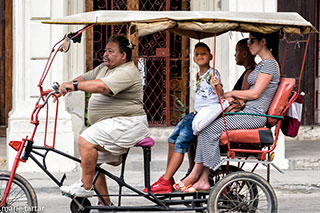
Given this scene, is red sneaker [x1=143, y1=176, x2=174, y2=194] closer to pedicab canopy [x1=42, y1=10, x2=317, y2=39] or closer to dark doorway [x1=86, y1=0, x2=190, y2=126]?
pedicab canopy [x1=42, y1=10, x2=317, y2=39]

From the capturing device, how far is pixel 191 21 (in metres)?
5.22

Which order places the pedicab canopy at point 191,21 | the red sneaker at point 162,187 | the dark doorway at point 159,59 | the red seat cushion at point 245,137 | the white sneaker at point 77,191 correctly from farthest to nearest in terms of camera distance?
the dark doorway at point 159,59
the red sneaker at point 162,187
the red seat cushion at point 245,137
the white sneaker at point 77,191
the pedicab canopy at point 191,21

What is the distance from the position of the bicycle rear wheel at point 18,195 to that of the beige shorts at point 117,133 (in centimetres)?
61

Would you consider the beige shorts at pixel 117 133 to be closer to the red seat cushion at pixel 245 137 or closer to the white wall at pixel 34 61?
the red seat cushion at pixel 245 137

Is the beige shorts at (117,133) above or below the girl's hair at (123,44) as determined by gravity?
below

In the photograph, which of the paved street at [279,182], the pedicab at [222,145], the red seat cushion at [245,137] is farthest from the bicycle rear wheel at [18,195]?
the red seat cushion at [245,137]

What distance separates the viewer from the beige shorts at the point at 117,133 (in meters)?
5.41

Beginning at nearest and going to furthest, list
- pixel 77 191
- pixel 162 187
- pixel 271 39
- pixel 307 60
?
1. pixel 77 191
2. pixel 162 187
3. pixel 271 39
4. pixel 307 60

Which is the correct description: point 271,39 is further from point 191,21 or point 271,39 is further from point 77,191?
point 77,191

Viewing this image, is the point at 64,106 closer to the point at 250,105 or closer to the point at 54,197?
the point at 54,197

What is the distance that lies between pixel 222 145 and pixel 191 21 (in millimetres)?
1118

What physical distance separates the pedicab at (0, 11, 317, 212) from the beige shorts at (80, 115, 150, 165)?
105 millimetres

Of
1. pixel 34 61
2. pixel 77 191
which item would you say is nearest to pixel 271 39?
pixel 77 191

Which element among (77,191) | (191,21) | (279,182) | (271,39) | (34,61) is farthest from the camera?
(34,61)
